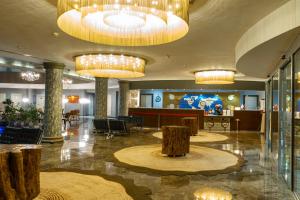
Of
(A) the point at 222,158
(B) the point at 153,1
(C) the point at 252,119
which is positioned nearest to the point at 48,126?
(A) the point at 222,158

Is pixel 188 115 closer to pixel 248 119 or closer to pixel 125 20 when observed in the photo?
pixel 248 119

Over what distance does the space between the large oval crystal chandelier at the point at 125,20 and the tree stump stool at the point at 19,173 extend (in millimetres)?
1729

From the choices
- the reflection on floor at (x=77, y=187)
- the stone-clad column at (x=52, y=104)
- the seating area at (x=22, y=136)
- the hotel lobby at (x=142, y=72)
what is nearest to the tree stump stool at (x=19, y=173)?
the hotel lobby at (x=142, y=72)

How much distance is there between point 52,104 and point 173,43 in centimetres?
545

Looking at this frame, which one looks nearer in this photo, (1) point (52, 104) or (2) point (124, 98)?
(1) point (52, 104)

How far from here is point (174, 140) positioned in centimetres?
722

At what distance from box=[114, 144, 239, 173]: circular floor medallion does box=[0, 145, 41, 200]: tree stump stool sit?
3025 mm

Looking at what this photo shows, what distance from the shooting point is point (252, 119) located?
1540 cm

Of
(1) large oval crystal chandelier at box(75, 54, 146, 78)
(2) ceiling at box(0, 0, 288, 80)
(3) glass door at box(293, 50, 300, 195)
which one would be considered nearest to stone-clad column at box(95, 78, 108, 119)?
(2) ceiling at box(0, 0, 288, 80)

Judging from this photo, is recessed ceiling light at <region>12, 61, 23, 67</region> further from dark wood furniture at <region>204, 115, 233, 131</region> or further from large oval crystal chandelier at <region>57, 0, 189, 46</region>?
dark wood furniture at <region>204, 115, 233, 131</region>

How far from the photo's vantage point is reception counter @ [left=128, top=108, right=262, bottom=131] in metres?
15.4

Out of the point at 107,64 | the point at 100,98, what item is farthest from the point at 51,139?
the point at 107,64

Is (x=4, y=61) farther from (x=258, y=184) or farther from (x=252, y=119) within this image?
(x=252, y=119)

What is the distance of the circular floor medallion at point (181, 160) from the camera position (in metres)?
6.13
